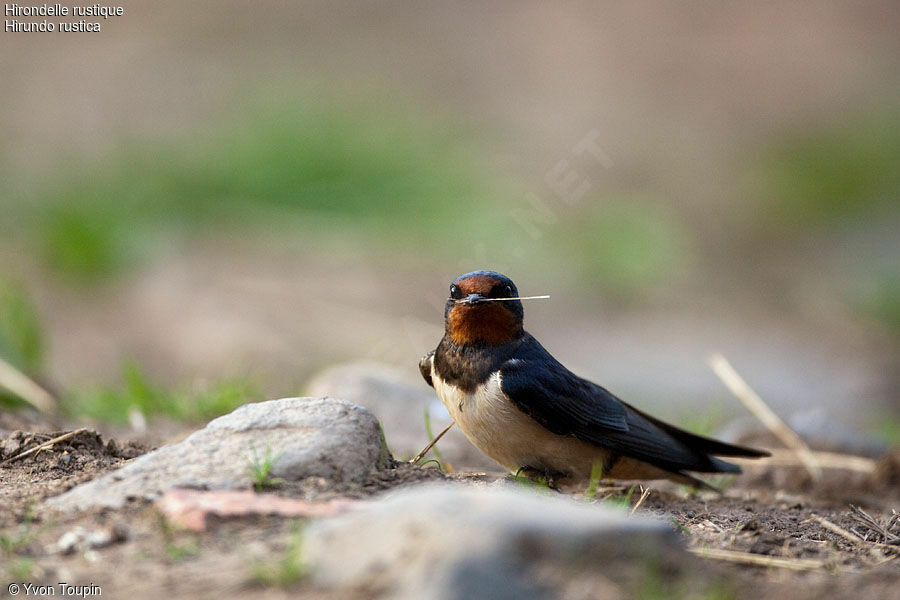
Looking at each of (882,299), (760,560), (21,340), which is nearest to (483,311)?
(760,560)

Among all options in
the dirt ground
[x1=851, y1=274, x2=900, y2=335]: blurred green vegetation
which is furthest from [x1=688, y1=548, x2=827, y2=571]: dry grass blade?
[x1=851, y1=274, x2=900, y2=335]: blurred green vegetation

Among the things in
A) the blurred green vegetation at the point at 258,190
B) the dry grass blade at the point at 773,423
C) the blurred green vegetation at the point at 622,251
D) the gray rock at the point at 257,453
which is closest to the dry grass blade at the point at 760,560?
the gray rock at the point at 257,453

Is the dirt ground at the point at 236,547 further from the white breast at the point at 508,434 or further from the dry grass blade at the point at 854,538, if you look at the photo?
the white breast at the point at 508,434

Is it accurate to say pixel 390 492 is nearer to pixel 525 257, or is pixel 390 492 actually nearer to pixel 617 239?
pixel 525 257

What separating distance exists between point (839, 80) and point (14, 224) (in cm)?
1325

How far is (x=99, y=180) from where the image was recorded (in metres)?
11.4

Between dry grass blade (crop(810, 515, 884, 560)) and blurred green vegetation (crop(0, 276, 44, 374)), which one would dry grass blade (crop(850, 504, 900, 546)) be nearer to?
dry grass blade (crop(810, 515, 884, 560))

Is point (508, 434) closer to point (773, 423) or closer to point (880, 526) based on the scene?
point (880, 526)

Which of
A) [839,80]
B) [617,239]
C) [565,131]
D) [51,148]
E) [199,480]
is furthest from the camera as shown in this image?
[839,80]

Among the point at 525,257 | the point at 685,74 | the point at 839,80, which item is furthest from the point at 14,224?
the point at 839,80

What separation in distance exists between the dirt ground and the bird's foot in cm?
26

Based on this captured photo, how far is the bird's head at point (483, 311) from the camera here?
3.95 m

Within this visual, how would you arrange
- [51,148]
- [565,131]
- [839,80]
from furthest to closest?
[839,80] → [565,131] → [51,148]

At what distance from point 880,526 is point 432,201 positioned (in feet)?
26.4
